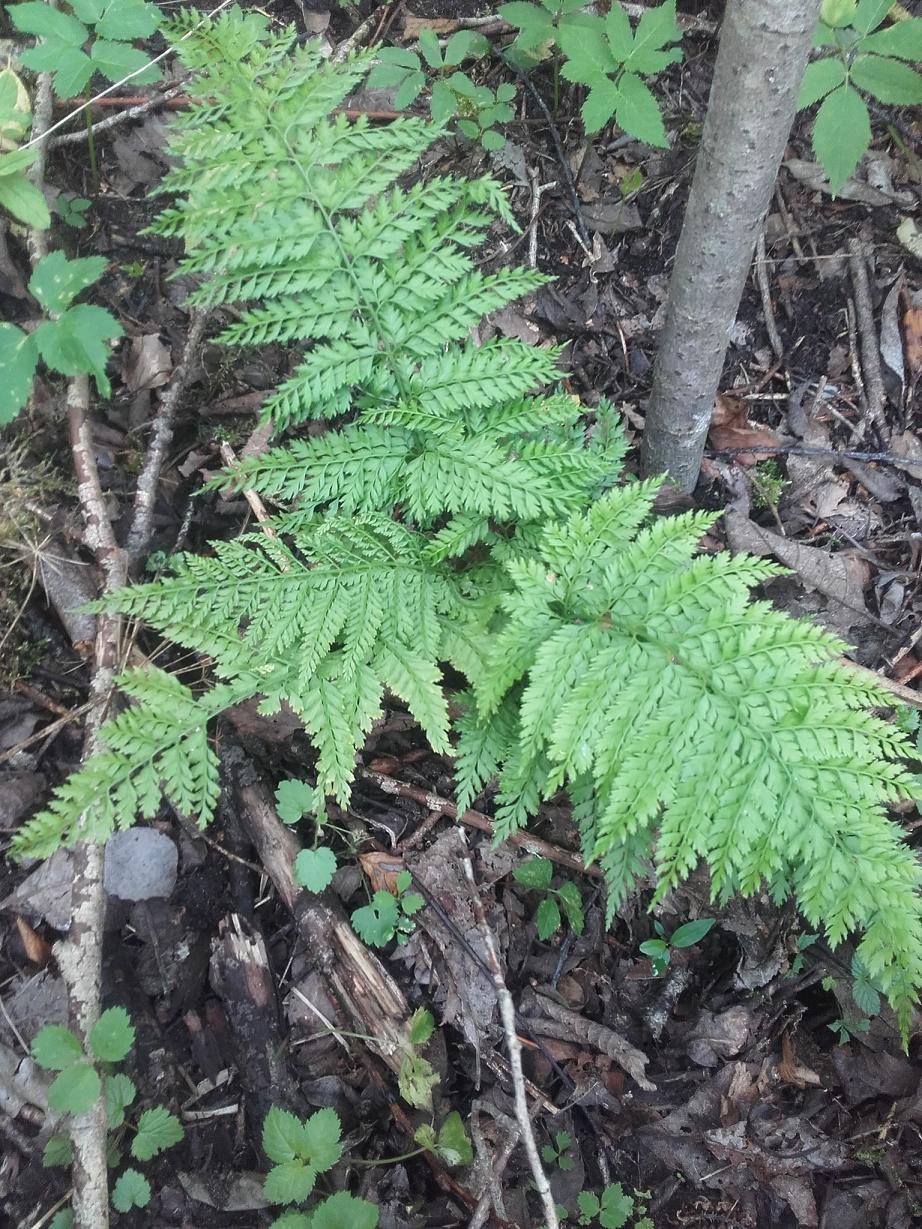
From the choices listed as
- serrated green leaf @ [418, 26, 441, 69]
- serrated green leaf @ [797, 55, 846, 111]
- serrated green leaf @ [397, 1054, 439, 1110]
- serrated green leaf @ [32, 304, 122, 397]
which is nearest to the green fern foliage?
serrated green leaf @ [397, 1054, 439, 1110]

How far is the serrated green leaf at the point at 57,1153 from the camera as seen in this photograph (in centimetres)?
253

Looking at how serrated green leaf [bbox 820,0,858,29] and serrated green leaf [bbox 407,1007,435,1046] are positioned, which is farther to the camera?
serrated green leaf [bbox 820,0,858,29]

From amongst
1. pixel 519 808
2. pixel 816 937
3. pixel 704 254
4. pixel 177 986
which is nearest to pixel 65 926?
pixel 177 986

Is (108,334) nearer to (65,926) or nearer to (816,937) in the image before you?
(65,926)

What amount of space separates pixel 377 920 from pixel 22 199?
287cm

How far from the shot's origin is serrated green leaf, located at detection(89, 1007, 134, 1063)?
8.23 feet

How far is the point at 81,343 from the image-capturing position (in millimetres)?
2783

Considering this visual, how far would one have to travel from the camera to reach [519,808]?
2586 mm

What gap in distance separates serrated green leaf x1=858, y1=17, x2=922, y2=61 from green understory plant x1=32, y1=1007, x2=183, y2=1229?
4302mm

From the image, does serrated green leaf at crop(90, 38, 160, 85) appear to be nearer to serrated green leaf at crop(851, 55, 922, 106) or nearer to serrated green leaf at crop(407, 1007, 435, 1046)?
serrated green leaf at crop(851, 55, 922, 106)

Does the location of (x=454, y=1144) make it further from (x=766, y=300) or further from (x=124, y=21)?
(x=124, y=21)

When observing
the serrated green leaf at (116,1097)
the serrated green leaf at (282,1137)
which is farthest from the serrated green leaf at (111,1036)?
the serrated green leaf at (282,1137)

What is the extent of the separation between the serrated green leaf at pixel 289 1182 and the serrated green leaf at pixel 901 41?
4.35 meters

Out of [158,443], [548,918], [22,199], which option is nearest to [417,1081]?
[548,918]
